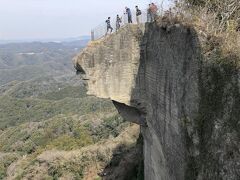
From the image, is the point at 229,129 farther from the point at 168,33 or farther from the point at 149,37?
the point at 149,37

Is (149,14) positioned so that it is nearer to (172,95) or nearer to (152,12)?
(152,12)

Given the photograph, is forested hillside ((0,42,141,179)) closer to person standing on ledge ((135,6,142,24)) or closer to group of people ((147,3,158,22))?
person standing on ledge ((135,6,142,24))

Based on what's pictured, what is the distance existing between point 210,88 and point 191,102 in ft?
4.05

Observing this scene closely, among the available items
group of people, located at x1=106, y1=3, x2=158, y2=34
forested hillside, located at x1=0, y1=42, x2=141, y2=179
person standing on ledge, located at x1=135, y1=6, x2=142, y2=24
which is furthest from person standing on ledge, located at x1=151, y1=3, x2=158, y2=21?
forested hillside, located at x1=0, y1=42, x2=141, y2=179

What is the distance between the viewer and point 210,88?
1202cm

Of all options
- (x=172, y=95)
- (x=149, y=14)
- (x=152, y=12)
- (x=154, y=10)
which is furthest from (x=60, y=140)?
(x=172, y=95)

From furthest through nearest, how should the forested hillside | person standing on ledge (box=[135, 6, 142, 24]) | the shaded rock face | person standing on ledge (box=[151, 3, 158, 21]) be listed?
the forested hillside → person standing on ledge (box=[135, 6, 142, 24]) → person standing on ledge (box=[151, 3, 158, 21]) → the shaded rock face

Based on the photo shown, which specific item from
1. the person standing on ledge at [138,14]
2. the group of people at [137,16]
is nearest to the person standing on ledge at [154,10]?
the group of people at [137,16]

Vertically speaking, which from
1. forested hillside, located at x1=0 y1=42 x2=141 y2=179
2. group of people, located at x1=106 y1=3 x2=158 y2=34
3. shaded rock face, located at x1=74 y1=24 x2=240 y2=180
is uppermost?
group of people, located at x1=106 y1=3 x2=158 y2=34

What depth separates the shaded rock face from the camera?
11.2m

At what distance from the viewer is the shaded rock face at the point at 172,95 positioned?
11227 mm

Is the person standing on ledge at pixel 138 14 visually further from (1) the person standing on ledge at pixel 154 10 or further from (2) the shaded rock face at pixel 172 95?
(1) the person standing on ledge at pixel 154 10

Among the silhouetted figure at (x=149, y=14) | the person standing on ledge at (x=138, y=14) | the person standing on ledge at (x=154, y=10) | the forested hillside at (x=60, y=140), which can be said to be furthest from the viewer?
the forested hillside at (x=60, y=140)

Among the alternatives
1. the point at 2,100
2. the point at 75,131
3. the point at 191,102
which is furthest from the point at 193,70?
the point at 2,100
